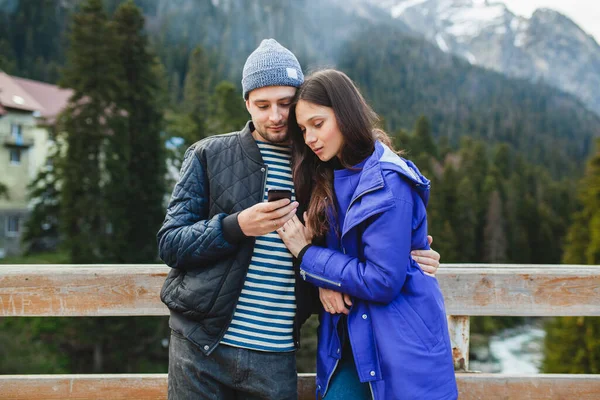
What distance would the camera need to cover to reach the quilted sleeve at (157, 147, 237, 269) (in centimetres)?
215

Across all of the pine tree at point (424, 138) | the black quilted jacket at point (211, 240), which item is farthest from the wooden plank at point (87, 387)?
the pine tree at point (424, 138)

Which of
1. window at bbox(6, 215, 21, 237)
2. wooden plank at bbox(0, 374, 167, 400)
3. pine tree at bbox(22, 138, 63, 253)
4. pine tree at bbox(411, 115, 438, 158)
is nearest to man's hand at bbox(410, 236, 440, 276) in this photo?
wooden plank at bbox(0, 374, 167, 400)

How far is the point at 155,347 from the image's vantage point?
76.5 ft

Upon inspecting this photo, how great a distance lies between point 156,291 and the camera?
285 cm

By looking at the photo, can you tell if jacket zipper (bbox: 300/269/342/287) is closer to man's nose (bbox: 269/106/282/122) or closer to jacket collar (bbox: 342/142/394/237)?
jacket collar (bbox: 342/142/394/237)

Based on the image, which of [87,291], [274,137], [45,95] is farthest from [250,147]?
[45,95]

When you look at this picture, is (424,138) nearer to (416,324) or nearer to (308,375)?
(308,375)

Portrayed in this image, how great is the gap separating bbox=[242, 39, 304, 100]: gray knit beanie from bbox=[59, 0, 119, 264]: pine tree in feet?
74.6

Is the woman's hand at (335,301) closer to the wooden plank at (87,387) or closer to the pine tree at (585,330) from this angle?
the wooden plank at (87,387)

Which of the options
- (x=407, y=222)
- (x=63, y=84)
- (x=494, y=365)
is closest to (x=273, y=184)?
(x=407, y=222)

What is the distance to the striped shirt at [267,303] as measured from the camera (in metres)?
2.24

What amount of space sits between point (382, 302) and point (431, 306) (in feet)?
0.69

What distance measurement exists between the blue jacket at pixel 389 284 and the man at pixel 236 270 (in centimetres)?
20

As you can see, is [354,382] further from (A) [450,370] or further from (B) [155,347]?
(B) [155,347]
